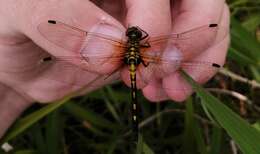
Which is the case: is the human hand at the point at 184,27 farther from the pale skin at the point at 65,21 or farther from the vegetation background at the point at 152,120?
the vegetation background at the point at 152,120

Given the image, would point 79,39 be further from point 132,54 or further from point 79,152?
point 79,152

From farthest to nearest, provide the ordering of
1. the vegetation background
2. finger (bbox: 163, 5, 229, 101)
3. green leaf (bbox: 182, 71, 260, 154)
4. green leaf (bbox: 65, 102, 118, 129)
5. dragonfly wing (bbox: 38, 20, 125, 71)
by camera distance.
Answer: green leaf (bbox: 65, 102, 118, 129)
the vegetation background
finger (bbox: 163, 5, 229, 101)
dragonfly wing (bbox: 38, 20, 125, 71)
green leaf (bbox: 182, 71, 260, 154)

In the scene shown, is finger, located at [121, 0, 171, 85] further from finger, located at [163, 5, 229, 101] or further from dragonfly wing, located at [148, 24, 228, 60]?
finger, located at [163, 5, 229, 101]

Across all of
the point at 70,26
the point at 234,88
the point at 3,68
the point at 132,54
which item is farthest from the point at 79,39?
the point at 234,88

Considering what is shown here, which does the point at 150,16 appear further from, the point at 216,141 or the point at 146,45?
the point at 216,141

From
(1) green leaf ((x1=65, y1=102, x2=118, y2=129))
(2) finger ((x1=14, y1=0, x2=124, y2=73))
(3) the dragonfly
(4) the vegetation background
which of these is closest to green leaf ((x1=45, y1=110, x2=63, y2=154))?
(4) the vegetation background

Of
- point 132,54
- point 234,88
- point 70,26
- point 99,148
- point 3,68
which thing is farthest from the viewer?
point 234,88

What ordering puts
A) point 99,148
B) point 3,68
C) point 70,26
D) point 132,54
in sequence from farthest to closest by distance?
point 99,148
point 3,68
point 132,54
point 70,26
